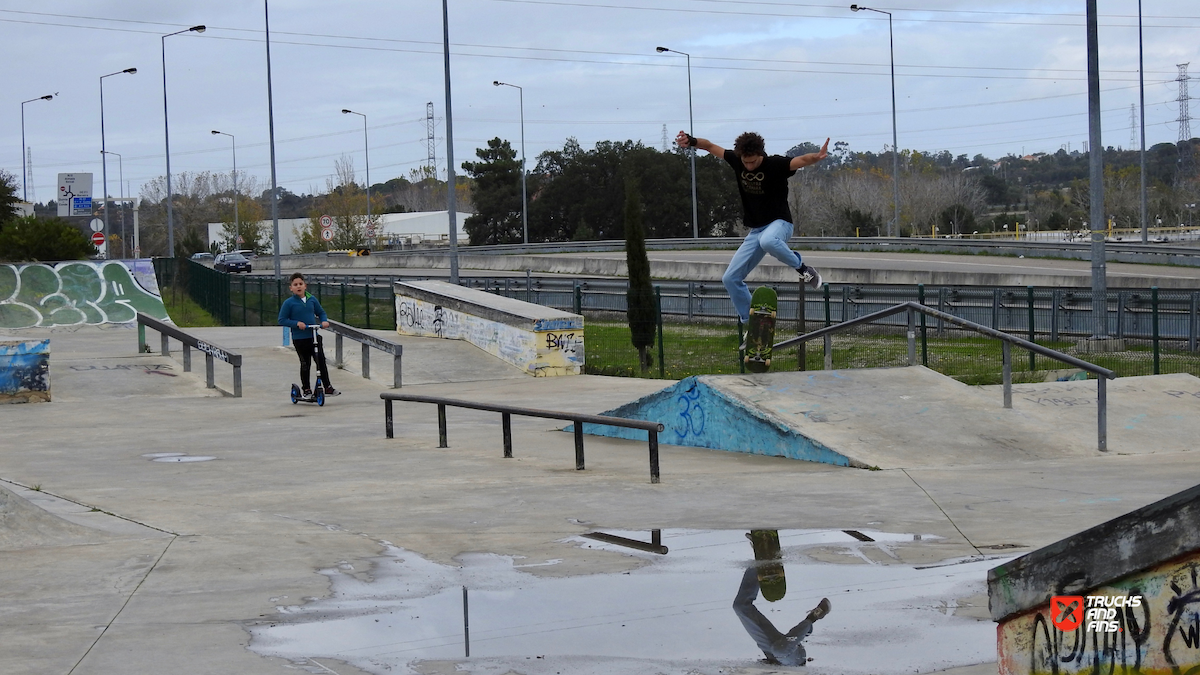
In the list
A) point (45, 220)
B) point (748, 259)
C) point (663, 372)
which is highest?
point (45, 220)

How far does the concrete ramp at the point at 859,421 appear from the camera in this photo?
36.3ft

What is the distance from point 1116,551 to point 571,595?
10.9 feet

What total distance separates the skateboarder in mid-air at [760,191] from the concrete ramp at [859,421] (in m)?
1.81

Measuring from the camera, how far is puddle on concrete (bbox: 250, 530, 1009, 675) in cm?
507

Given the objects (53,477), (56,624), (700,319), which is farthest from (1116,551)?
(700,319)

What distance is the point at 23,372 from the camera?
16.4 m

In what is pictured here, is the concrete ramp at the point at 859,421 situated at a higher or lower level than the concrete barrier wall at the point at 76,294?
lower

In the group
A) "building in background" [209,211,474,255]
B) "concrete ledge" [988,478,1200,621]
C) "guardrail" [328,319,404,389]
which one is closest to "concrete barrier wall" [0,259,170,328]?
"guardrail" [328,319,404,389]

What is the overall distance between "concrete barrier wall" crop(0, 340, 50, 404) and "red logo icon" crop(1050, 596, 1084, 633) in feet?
51.4

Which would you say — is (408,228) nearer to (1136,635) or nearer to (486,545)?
(486,545)

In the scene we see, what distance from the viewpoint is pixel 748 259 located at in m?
10.4

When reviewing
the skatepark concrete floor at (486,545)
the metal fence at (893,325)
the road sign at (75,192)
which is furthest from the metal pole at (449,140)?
the road sign at (75,192)

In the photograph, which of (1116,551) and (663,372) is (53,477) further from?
(663,372)

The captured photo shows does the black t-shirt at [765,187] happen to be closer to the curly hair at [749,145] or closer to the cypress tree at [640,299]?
the curly hair at [749,145]
